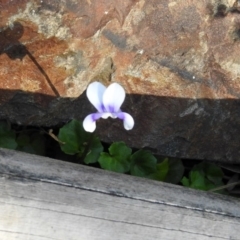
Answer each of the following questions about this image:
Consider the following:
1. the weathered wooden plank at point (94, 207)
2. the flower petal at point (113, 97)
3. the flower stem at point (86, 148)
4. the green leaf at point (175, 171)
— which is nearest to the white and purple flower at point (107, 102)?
the flower petal at point (113, 97)

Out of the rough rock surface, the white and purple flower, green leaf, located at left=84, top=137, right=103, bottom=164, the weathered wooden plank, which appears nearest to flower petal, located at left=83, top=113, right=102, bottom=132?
the white and purple flower

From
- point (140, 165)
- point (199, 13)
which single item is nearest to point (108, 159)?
point (140, 165)

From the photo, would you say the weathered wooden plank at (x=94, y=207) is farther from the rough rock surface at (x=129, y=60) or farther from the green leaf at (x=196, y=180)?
the green leaf at (x=196, y=180)

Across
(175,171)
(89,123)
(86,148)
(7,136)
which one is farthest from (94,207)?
(175,171)

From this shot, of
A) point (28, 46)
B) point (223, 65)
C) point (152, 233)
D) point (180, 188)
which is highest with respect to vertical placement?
point (223, 65)

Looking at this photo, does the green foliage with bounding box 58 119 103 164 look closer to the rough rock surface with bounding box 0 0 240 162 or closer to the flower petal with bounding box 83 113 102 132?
the rough rock surface with bounding box 0 0 240 162

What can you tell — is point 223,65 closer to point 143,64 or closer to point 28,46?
point 143,64
